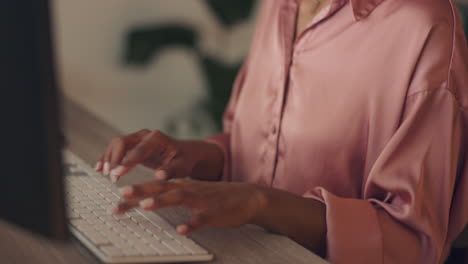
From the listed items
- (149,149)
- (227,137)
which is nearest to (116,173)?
(149,149)

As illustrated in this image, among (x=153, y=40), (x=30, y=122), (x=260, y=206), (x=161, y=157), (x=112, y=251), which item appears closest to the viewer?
(x=30, y=122)

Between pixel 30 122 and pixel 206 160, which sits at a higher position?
pixel 30 122

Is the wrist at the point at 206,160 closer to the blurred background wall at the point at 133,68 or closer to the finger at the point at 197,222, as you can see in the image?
the finger at the point at 197,222

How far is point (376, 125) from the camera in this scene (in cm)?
97

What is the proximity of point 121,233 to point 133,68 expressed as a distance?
196 centimetres

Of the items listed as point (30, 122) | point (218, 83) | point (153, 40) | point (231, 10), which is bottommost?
point (218, 83)

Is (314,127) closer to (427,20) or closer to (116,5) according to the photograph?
(427,20)

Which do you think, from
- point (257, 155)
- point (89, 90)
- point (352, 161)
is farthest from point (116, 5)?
point (352, 161)

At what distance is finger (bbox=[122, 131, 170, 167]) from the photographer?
0.97 metres

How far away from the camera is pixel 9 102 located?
593 millimetres

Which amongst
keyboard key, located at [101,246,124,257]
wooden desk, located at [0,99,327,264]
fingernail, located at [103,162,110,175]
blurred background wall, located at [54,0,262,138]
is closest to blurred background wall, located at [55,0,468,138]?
blurred background wall, located at [54,0,262,138]

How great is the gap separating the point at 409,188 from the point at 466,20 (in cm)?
59

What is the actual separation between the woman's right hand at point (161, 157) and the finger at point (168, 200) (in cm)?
16

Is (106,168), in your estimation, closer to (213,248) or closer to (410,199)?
(213,248)
